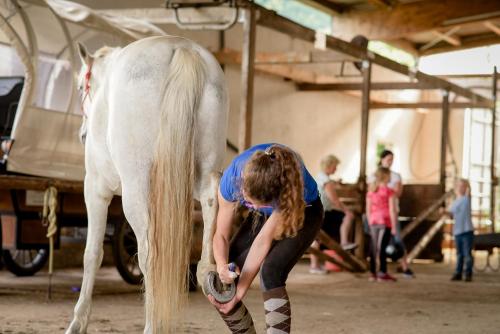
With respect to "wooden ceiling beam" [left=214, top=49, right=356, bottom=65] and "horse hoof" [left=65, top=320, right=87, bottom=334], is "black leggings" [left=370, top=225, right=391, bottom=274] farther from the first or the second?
"horse hoof" [left=65, top=320, right=87, bottom=334]

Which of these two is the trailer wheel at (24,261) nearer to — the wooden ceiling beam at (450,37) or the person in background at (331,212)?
the person in background at (331,212)

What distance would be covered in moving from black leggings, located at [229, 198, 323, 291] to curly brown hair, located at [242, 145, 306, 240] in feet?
0.24

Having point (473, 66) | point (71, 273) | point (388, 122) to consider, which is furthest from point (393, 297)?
point (473, 66)

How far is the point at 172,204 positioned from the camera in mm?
4270

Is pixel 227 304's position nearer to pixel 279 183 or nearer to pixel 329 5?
pixel 279 183

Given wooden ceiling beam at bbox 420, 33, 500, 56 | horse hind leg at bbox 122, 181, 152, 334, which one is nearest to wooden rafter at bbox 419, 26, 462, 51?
wooden ceiling beam at bbox 420, 33, 500, 56

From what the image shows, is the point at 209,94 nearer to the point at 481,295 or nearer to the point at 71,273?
the point at 481,295

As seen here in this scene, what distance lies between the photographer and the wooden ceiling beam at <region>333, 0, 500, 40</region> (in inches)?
627

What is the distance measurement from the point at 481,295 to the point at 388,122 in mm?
11096

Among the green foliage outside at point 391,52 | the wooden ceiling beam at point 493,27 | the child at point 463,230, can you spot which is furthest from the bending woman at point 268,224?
the wooden ceiling beam at point 493,27

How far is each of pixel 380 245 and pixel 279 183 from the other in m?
6.97

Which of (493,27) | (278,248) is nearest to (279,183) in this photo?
(278,248)

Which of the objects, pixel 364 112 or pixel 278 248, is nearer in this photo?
pixel 278 248

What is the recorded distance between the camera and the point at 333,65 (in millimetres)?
17266
